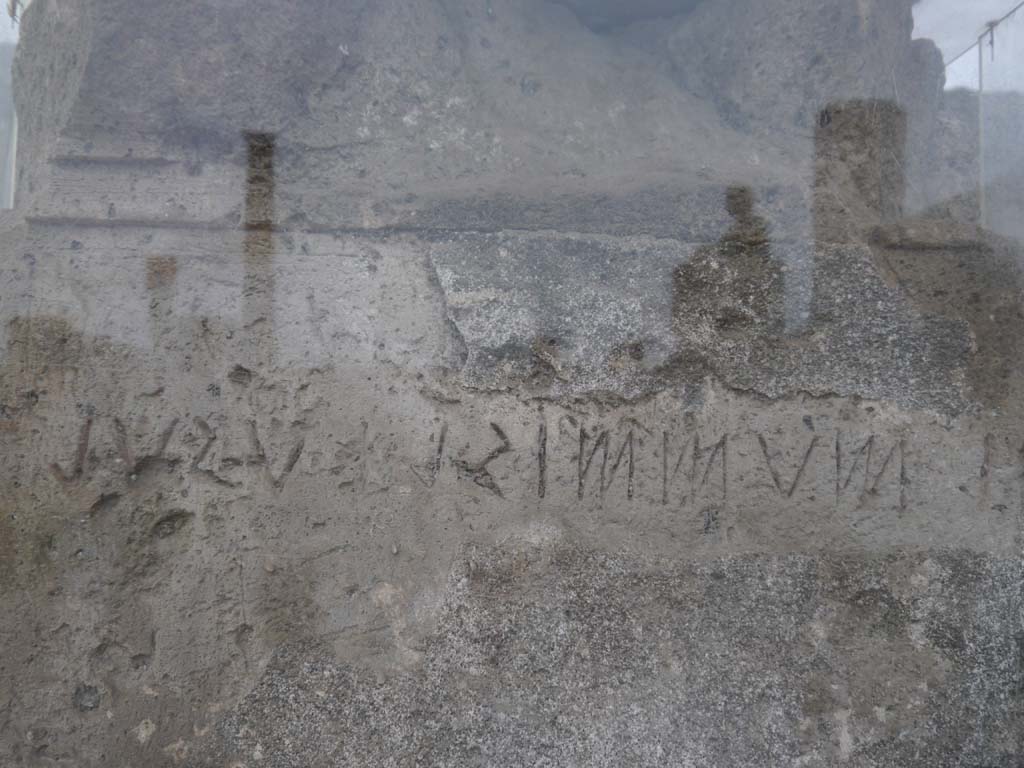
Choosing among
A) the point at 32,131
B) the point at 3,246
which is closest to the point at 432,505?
the point at 3,246

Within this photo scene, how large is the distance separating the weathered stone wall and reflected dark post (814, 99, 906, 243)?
5 cm

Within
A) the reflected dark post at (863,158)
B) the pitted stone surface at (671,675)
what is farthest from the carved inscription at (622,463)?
the reflected dark post at (863,158)

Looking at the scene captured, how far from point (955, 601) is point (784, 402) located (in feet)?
1.79

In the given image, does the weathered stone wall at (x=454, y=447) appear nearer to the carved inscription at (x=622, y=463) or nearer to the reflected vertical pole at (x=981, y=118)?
the carved inscription at (x=622, y=463)

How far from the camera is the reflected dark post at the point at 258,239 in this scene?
1849 mm

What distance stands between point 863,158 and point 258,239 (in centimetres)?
134

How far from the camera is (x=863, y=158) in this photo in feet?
6.51

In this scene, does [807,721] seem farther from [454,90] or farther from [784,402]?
[454,90]

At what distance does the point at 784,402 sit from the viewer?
188 cm

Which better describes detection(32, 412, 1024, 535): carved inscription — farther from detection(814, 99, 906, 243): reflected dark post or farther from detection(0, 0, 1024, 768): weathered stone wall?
detection(814, 99, 906, 243): reflected dark post

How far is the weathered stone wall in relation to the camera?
1.78m

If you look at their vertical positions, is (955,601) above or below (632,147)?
below

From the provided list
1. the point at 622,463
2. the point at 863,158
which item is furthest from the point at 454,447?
the point at 863,158

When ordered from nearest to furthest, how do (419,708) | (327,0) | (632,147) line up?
(419,708), (327,0), (632,147)
